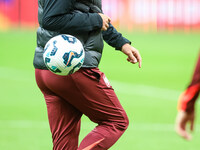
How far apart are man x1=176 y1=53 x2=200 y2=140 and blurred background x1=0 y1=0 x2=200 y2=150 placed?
8.28ft

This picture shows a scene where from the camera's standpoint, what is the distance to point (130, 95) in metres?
11.3

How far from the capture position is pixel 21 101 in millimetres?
10430

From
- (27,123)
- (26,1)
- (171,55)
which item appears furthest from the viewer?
(26,1)

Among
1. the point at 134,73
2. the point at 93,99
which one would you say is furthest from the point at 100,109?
the point at 134,73

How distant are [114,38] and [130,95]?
270 inches

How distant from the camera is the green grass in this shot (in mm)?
7324

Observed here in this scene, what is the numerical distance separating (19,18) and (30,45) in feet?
22.0

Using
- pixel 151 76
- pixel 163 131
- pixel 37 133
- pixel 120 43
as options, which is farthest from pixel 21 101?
pixel 120 43

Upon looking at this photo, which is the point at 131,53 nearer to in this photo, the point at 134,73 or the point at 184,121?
the point at 184,121

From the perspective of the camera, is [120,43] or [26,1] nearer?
[120,43]

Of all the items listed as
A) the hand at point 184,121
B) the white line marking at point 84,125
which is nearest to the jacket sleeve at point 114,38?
the hand at point 184,121

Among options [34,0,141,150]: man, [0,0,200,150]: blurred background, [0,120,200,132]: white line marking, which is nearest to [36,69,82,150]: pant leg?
[34,0,141,150]: man

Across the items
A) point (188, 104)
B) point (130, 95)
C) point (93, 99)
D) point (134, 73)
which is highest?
point (93, 99)

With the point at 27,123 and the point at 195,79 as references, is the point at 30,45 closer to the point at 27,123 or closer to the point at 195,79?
the point at 27,123
